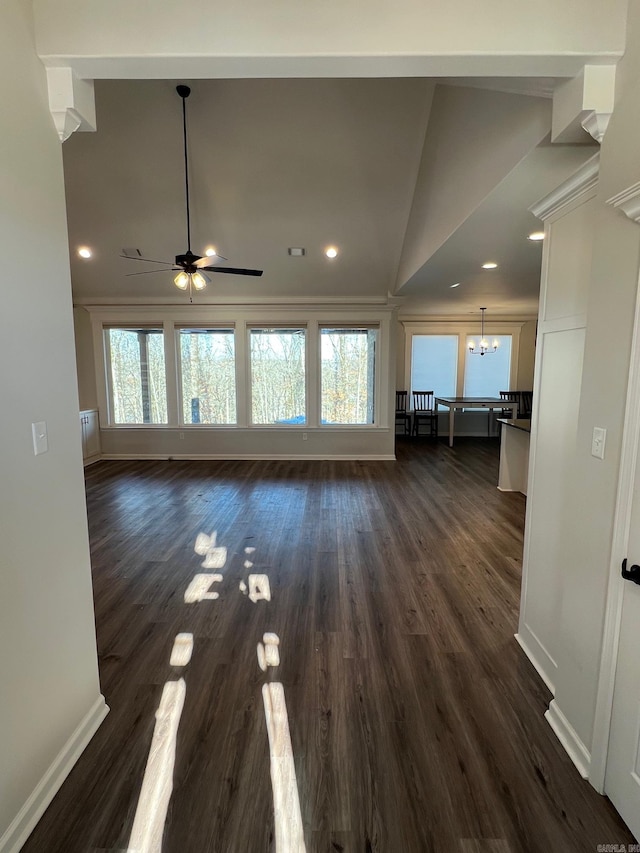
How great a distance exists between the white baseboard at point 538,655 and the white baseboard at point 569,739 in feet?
0.31

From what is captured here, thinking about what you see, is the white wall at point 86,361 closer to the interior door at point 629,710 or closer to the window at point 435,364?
the window at point 435,364

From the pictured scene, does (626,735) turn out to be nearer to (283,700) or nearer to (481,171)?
(283,700)

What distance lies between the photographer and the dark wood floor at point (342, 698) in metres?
1.41

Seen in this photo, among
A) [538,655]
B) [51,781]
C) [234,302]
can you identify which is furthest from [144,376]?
[538,655]

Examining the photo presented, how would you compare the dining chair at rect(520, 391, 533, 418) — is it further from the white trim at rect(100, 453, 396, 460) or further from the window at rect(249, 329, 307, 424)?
the window at rect(249, 329, 307, 424)

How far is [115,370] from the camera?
6969 millimetres

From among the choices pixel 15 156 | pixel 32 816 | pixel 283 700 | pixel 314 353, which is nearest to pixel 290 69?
pixel 15 156

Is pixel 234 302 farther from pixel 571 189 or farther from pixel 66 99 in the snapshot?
pixel 571 189

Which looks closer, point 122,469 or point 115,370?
point 122,469

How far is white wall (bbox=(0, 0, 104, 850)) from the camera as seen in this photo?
1.32 meters

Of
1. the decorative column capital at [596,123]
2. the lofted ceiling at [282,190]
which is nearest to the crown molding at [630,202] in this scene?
the decorative column capital at [596,123]

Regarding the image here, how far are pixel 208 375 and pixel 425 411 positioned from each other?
461 centimetres

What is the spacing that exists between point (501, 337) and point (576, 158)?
7.59 metres

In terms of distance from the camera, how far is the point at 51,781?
1.50 m
